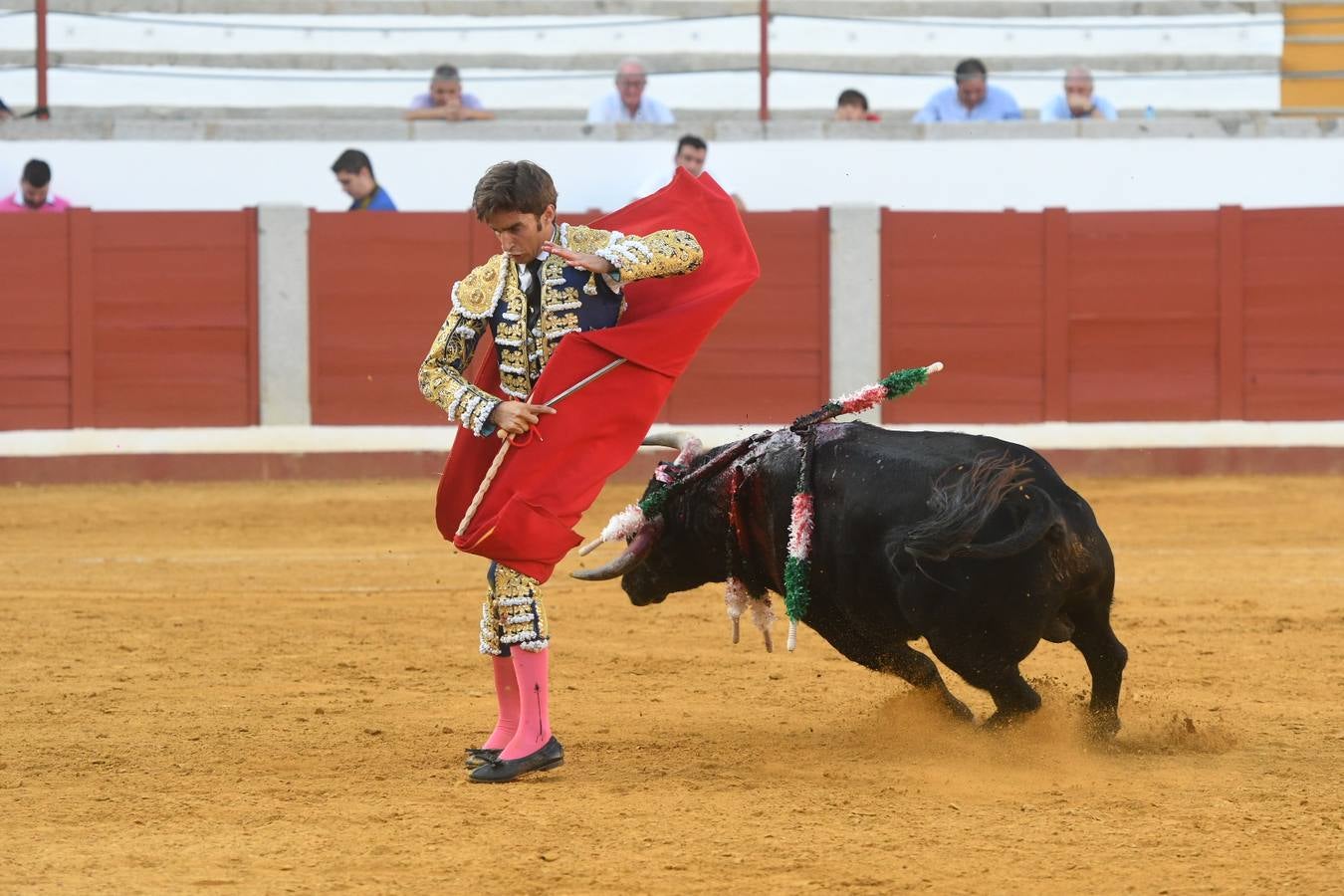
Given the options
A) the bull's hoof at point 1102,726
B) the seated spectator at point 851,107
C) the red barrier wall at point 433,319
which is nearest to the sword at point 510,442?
the bull's hoof at point 1102,726

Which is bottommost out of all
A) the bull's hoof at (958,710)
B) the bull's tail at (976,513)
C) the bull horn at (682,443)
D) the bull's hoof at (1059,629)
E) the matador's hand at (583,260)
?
the bull's hoof at (958,710)

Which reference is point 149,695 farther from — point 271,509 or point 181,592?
point 271,509

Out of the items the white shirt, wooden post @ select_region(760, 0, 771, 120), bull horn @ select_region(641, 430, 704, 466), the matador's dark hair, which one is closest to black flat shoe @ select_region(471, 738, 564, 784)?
bull horn @ select_region(641, 430, 704, 466)

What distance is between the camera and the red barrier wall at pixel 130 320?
9.55m

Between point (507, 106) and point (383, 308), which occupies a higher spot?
point (507, 106)

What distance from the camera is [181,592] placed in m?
6.24

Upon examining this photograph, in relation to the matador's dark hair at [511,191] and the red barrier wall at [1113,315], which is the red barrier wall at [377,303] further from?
the matador's dark hair at [511,191]

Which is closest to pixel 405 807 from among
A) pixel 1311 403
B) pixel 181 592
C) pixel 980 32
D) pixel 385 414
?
pixel 181 592

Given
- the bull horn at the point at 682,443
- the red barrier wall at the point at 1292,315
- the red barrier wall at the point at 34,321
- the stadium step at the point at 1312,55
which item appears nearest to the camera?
the bull horn at the point at 682,443

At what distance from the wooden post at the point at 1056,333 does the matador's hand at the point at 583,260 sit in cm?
665

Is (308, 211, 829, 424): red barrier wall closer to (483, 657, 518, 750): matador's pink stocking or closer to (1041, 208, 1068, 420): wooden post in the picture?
(1041, 208, 1068, 420): wooden post

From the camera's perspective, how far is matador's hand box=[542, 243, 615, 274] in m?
3.51

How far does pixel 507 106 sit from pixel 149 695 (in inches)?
281

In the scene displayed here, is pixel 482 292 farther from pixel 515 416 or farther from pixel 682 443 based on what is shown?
pixel 682 443
